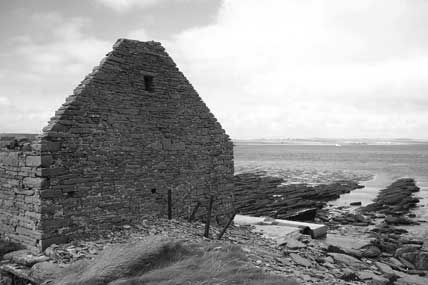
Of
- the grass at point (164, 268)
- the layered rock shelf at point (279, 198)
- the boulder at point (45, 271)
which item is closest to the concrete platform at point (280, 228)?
the grass at point (164, 268)

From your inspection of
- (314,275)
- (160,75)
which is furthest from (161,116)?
(314,275)

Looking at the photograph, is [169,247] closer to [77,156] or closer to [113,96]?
[77,156]

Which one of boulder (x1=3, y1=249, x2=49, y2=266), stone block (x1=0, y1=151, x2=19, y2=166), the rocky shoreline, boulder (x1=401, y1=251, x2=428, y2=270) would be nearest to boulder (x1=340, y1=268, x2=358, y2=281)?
the rocky shoreline

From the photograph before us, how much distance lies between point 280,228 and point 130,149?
6999 millimetres

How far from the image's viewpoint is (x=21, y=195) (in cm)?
1020

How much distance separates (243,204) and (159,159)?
55.8ft

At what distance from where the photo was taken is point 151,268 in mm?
7918

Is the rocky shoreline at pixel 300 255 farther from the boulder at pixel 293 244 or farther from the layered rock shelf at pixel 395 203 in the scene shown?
the layered rock shelf at pixel 395 203

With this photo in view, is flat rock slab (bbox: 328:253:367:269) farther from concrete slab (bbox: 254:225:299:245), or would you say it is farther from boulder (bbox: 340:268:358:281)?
concrete slab (bbox: 254:225:299:245)

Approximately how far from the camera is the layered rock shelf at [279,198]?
83.4 ft

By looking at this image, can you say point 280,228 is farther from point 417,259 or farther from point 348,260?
point 417,259

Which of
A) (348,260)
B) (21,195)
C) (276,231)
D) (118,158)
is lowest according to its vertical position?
(348,260)

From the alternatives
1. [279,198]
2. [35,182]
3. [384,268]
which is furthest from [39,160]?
[279,198]

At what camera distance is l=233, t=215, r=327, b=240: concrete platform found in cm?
1457
